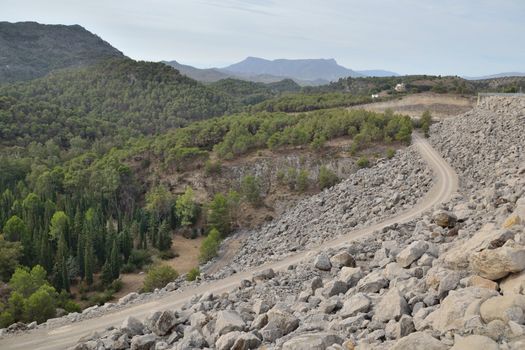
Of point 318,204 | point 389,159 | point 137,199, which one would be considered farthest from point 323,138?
point 137,199

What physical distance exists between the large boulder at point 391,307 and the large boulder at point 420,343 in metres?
1.96

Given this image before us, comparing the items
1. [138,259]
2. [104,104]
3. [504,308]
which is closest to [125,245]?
[138,259]

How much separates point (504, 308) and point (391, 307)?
2872 millimetres

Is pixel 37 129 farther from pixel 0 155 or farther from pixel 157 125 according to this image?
pixel 157 125

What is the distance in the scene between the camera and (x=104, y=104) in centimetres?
13038

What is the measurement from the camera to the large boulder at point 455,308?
8750 mm

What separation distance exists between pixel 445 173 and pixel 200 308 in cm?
3014

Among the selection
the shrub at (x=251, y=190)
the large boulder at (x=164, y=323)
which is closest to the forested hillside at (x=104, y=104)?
the shrub at (x=251, y=190)

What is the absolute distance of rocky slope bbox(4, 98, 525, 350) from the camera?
8.59 metres

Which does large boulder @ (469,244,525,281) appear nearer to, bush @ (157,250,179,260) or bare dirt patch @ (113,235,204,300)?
bare dirt patch @ (113,235,204,300)

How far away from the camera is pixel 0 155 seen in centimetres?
7756

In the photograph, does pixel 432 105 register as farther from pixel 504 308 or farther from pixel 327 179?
pixel 504 308

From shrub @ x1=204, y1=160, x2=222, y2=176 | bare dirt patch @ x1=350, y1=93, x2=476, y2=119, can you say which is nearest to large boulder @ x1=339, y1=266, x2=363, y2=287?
shrub @ x1=204, y1=160, x2=222, y2=176

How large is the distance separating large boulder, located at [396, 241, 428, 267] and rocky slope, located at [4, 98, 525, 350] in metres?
0.03
